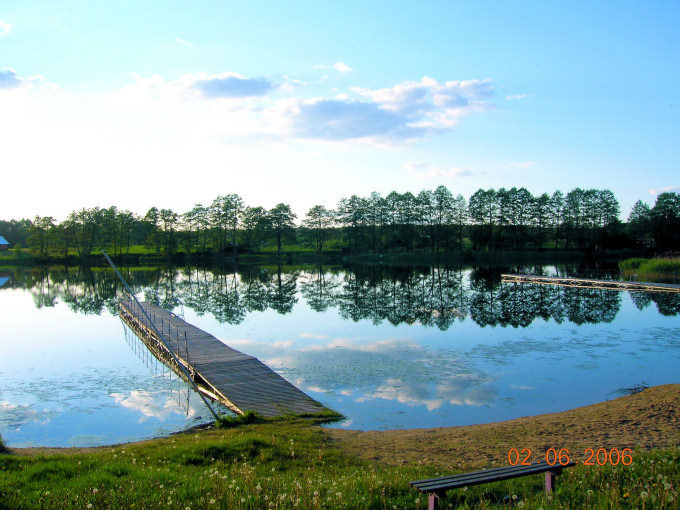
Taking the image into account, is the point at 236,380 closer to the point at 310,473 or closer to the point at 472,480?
the point at 310,473

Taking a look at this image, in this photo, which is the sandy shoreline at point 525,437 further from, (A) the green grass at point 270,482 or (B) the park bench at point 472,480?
(B) the park bench at point 472,480

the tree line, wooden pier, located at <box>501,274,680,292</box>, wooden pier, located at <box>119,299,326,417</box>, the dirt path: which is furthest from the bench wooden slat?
the tree line

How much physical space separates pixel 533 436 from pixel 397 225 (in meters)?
92.3

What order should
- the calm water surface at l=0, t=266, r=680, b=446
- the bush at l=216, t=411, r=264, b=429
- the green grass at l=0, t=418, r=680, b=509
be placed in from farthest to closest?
the calm water surface at l=0, t=266, r=680, b=446 → the bush at l=216, t=411, r=264, b=429 → the green grass at l=0, t=418, r=680, b=509

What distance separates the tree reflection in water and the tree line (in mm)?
42341

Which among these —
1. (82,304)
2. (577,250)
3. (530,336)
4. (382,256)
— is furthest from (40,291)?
(577,250)

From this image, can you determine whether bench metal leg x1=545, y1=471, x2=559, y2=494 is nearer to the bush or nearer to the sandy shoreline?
the sandy shoreline

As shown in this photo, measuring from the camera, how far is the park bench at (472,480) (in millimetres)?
5156

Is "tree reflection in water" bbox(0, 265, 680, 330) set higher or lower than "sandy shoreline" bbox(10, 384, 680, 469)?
higher

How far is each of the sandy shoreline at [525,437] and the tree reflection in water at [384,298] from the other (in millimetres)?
14256

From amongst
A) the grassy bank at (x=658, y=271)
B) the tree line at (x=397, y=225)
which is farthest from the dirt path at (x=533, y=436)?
the tree line at (x=397, y=225)

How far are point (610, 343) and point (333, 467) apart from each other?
17789 millimetres

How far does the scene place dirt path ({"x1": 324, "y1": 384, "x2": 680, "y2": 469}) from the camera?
366 inches

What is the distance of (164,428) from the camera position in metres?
12.4
